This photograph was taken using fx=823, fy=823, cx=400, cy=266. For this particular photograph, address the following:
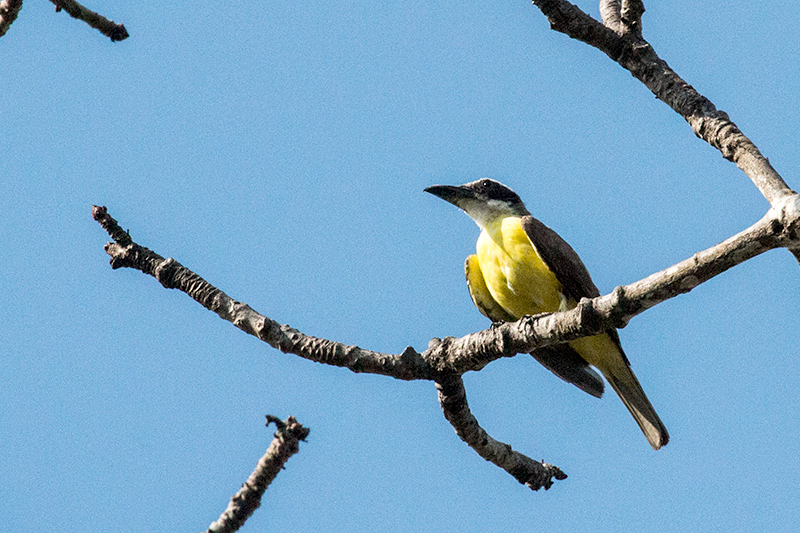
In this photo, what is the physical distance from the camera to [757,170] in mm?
4465

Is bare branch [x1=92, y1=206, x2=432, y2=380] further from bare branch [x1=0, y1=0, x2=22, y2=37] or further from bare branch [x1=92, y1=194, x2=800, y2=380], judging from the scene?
bare branch [x1=0, y1=0, x2=22, y2=37]

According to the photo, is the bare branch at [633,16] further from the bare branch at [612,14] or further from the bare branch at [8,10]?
the bare branch at [8,10]

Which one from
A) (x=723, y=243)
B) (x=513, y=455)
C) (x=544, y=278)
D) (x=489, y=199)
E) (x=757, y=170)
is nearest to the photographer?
(x=723, y=243)

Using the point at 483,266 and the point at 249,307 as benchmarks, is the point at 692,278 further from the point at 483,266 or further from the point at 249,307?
the point at 483,266

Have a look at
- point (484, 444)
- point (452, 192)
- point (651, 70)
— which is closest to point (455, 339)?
point (484, 444)

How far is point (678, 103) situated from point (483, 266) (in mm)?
3147

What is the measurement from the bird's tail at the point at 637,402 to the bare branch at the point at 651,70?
10.4 feet

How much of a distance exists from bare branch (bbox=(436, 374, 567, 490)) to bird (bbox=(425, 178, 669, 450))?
6.98 feet

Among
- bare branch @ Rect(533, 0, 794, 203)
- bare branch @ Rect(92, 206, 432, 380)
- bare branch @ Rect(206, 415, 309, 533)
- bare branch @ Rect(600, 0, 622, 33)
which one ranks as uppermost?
bare branch @ Rect(600, 0, 622, 33)

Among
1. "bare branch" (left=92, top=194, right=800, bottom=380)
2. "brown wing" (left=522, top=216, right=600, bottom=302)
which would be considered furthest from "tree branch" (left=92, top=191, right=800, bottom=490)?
"brown wing" (left=522, top=216, right=600, bottom=302)

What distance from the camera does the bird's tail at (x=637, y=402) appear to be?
24.4ft

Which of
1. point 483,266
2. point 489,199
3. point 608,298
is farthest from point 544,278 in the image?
point 608,298

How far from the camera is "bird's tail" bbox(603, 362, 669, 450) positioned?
24.4ft

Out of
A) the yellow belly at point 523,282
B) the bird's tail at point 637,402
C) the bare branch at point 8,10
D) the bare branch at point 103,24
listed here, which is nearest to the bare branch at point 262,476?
the bare branch at point 103,24
